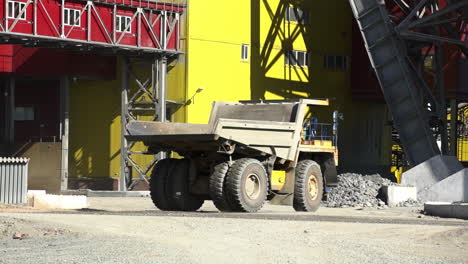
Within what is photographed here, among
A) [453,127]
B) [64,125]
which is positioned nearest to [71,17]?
[64,125]

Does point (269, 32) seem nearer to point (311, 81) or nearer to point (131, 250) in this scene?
point (311, 81)

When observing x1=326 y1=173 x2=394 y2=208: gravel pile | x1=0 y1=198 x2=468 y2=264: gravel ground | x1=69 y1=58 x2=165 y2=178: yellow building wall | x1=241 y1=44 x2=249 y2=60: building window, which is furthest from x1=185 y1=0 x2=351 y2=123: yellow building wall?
x1=0 y1=198 x2=468 y2=264: gravel ground

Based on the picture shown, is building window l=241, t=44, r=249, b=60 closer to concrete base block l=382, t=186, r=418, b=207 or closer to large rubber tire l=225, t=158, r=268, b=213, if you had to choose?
concrete base block l=382, t=186, r=418, b=207

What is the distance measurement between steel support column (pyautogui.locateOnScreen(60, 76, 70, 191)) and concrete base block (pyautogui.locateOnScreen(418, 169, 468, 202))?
1866cm

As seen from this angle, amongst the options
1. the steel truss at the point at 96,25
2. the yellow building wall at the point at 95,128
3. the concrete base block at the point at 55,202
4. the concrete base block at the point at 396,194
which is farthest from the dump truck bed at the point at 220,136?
the yellow building wall at the point at 95,128

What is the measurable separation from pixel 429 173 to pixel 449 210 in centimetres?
1106

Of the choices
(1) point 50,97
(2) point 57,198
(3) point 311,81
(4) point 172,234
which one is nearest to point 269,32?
(3) point 311,81

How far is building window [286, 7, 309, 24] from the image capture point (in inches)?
2180

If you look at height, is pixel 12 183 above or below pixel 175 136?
below

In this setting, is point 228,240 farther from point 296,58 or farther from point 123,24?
point 296,58

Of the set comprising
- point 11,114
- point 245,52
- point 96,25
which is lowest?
point 11,114

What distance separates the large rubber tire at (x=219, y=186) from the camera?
27.3 metres

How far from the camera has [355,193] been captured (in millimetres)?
39375

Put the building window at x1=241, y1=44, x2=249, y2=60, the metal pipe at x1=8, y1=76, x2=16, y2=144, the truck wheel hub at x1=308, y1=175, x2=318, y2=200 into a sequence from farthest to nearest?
the metal pipe at x1=8, y1=76, x2=16, y2=144 → the building window at x1=241, y1=44, x2=249, y2=60 → the truck wheel hub at x1=308, y1=175, x2=318, y2=200
